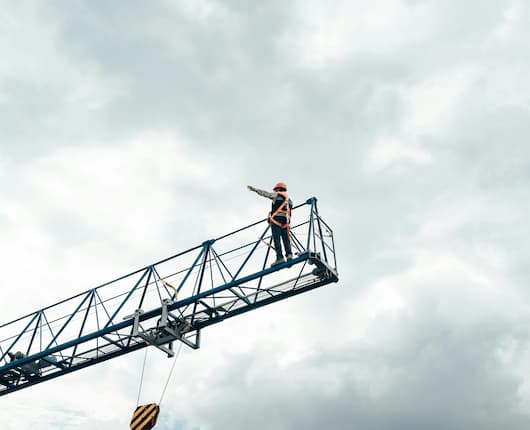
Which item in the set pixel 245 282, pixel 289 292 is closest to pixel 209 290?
pixel 245 282

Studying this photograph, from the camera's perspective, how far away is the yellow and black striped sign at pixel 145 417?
18.0m

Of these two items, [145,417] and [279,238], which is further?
[279,238]

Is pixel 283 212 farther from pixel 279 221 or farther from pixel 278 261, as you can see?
pixel 278 261

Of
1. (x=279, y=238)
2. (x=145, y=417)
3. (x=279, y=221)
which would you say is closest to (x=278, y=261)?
(x=279, y=238)

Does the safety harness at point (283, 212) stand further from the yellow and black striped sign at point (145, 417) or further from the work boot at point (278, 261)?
the yellow and black striped sign at point (145, 417)

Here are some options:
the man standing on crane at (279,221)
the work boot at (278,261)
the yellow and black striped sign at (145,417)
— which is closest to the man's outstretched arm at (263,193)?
the man standing on crane at (279,221)

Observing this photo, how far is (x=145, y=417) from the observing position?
59.4ft

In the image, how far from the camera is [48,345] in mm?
21969

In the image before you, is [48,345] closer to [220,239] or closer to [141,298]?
[141,298]

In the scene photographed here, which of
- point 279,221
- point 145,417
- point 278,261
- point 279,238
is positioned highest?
point 279,221

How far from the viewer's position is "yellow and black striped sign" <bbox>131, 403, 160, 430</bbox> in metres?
18.0

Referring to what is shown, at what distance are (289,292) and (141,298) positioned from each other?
17.8 ft

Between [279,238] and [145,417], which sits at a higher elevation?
[279,238]

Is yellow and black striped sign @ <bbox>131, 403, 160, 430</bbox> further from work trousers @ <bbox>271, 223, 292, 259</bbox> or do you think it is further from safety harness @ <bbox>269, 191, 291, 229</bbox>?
safety harness @ <bbox>269, 191, 291, 229</bbox>
